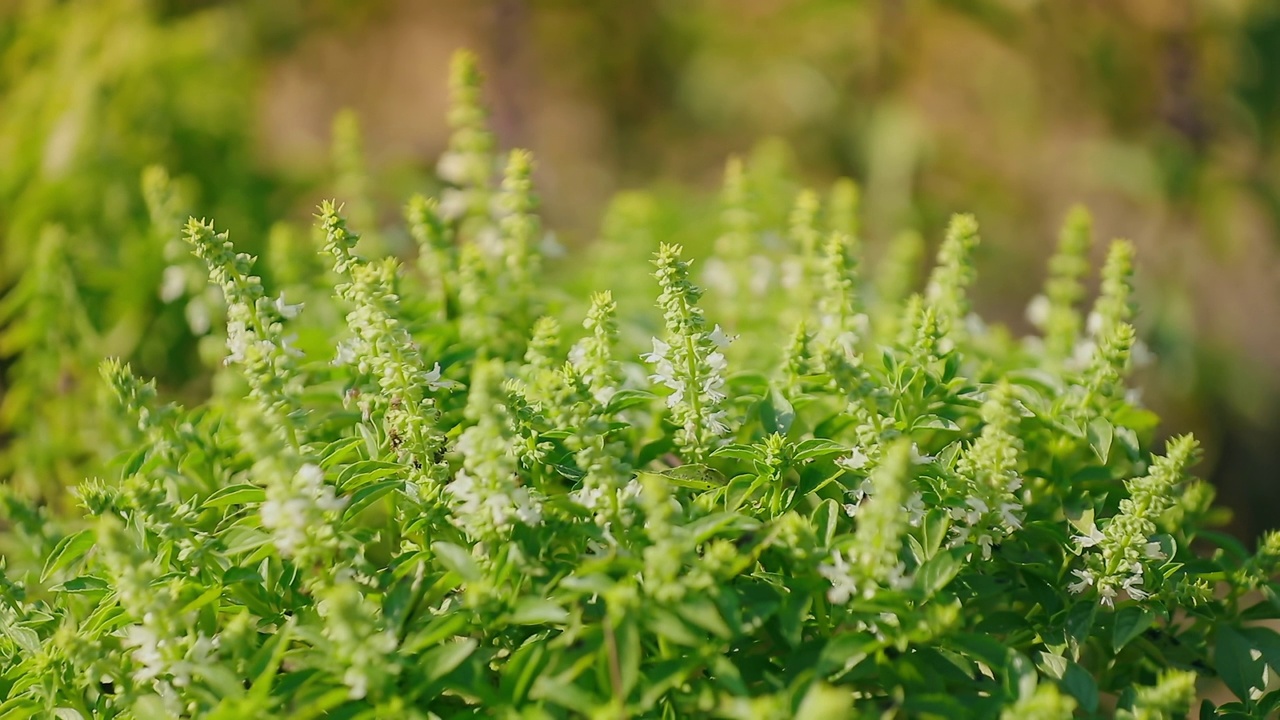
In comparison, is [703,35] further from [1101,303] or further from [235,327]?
[235,327]

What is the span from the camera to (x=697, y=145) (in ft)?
18.9

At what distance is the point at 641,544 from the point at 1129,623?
0.57 meters

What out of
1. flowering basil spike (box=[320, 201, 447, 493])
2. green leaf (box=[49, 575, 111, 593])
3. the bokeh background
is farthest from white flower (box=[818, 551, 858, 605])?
the bokeh background

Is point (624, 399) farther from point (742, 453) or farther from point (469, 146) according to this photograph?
point (469, 146)

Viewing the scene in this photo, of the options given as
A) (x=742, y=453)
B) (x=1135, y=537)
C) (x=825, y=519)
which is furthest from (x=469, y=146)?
(x=1135, y=537)

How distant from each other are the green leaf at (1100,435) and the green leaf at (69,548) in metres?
1.24

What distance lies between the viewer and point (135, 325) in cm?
260

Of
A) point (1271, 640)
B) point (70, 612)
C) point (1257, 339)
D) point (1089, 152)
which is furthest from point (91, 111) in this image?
point (1257, 339)

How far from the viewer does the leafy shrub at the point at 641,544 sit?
1096 millimetres

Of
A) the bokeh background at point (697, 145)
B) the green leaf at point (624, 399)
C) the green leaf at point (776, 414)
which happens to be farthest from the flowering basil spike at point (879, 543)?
the bokeh background at point (697, 145)

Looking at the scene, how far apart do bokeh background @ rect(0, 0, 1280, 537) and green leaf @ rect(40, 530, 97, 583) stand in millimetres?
699

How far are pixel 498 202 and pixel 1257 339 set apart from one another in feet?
12.3

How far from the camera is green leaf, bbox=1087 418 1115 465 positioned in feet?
4.54

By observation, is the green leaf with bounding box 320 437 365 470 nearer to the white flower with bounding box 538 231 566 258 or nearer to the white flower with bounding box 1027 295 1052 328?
the white flower with bounding box 538 231 566 258
